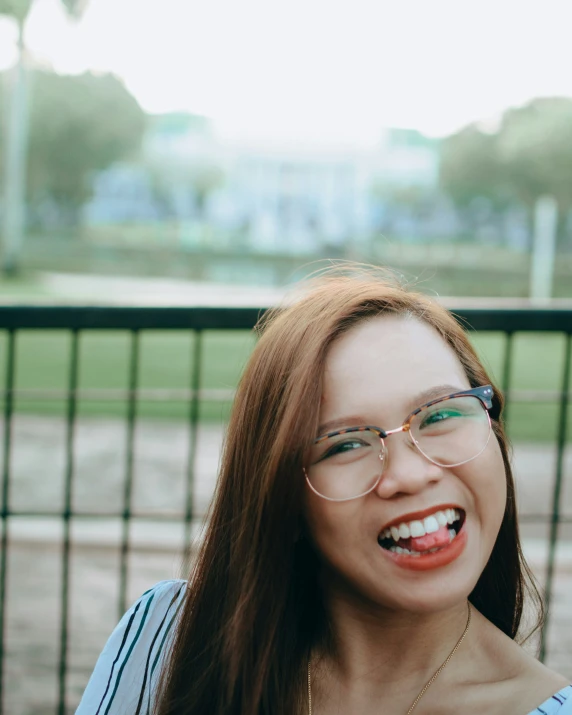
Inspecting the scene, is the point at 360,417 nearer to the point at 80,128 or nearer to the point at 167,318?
the point at 167,318

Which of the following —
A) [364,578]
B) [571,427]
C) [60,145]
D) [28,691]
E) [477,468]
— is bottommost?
[571,427]

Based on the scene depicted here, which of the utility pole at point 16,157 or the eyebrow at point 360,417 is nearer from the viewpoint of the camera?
the eyebrow at point 360,417

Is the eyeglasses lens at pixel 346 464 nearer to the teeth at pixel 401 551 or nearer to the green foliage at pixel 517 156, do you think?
the teeth at pixel 401 551

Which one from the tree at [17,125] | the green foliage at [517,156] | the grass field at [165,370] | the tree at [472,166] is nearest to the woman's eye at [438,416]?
the grass field at [165,370]

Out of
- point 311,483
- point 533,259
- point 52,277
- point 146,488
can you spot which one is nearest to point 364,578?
point 311,483

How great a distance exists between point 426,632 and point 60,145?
32942 mm

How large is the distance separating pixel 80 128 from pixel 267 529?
32096 mm

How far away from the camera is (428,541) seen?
835 millimetres

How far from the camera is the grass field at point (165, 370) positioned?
38.7 feet

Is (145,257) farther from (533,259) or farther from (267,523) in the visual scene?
(267,523)

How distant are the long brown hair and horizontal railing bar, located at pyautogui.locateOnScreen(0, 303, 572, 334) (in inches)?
31.5

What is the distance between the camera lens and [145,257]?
3628 centimetres

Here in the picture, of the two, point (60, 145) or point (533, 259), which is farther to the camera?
point (533, 259)

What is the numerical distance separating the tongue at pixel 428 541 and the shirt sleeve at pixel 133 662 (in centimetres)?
31
